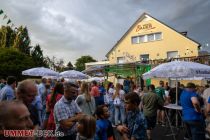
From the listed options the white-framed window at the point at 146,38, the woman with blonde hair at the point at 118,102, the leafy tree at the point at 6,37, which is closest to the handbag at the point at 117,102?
the woman with blonde hair at the point at 118,102

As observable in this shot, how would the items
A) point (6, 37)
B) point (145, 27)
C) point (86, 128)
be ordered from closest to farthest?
point (86, 128)
point (145, 27)
point (6, 37)

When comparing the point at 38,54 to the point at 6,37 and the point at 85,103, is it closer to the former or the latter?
the point at 6,37

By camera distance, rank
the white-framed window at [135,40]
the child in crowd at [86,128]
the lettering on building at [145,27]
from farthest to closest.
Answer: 1. the white-framed window at [135,40]
2. the lettering on building at [145,27]
3. the child in crowd at [86,128]

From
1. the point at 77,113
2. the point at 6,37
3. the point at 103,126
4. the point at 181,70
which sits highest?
the point at 6,37

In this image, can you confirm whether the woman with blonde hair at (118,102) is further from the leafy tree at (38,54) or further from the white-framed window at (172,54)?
the leafy tree at (38,54)

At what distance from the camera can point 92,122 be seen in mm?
4180

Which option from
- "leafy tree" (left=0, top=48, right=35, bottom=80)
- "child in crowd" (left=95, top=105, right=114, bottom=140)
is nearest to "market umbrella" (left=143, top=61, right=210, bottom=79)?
"child in crowd" (left=95, top=105, right=114, bottom=140)

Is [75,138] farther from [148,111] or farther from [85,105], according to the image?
[148,111]

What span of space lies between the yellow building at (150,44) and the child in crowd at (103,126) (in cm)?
2876

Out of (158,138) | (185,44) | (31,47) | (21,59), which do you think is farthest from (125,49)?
(158,138)

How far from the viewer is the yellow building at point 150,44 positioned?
33875mm

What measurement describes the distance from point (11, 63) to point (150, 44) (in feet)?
67.7

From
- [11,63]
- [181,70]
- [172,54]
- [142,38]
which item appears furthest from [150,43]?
[181,70]

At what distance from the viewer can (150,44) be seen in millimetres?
36781
